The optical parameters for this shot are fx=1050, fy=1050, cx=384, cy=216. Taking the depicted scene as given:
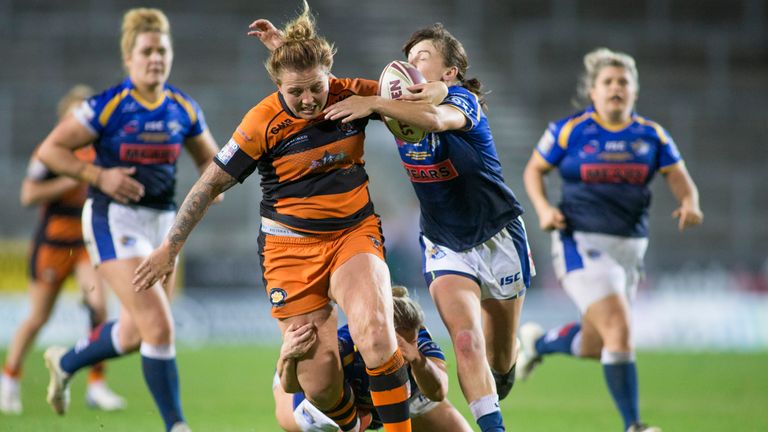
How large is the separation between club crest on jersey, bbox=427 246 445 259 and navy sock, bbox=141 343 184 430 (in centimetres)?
167

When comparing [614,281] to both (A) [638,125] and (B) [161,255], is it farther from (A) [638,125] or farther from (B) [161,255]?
(B) [161,255]

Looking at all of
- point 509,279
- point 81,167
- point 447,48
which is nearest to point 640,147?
point 509,279

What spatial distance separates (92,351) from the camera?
669cm

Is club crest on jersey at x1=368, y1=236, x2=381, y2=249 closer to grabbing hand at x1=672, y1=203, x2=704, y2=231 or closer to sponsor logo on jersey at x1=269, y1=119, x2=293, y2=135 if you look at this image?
sponsor logo on jersey at x1=269, y1=119, x2=293, y2=135

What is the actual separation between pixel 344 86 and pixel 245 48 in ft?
44.4

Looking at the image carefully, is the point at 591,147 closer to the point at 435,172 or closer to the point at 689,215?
the point at 689,215

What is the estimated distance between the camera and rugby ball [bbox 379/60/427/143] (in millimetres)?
4840

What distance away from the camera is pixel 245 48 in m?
18.2

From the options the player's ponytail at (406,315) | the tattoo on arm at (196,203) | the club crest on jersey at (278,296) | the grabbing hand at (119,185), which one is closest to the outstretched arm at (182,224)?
the tattoo on arm at (196,203)

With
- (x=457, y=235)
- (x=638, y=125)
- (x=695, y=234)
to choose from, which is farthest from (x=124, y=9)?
(x=457, y=235)

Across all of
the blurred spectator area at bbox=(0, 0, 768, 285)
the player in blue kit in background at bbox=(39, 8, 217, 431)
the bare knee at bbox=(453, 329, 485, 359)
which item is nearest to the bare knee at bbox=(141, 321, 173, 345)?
the player in blue kit in background at bbox=(39, 8, 217, 431)

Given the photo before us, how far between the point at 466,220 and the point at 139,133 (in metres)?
2.27

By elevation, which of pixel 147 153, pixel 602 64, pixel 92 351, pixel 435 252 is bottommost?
pixel 92 351

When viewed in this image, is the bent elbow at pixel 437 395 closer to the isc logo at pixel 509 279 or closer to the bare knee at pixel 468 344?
the bare knee at pixel 468 344
